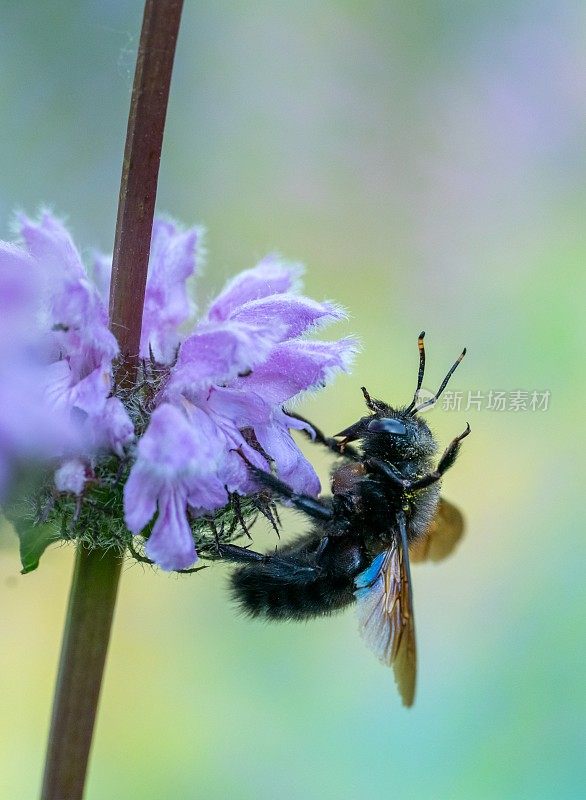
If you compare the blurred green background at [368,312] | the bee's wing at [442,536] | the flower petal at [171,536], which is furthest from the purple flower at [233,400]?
the blurred green background at [368,312]

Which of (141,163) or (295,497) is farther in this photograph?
(295,497)

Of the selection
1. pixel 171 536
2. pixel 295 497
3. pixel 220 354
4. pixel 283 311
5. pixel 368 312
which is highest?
pixel 368 312

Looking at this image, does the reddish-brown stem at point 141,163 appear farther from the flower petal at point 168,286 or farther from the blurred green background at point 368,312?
the blurred green background at point 368,312

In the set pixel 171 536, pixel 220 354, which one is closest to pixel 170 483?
pixel 171 536

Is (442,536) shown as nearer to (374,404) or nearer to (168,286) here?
(374,404)

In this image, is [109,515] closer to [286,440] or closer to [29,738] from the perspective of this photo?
[286,440]

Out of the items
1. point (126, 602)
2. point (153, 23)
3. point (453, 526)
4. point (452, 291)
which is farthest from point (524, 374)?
point (153, 23)

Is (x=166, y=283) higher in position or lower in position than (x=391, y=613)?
higher
